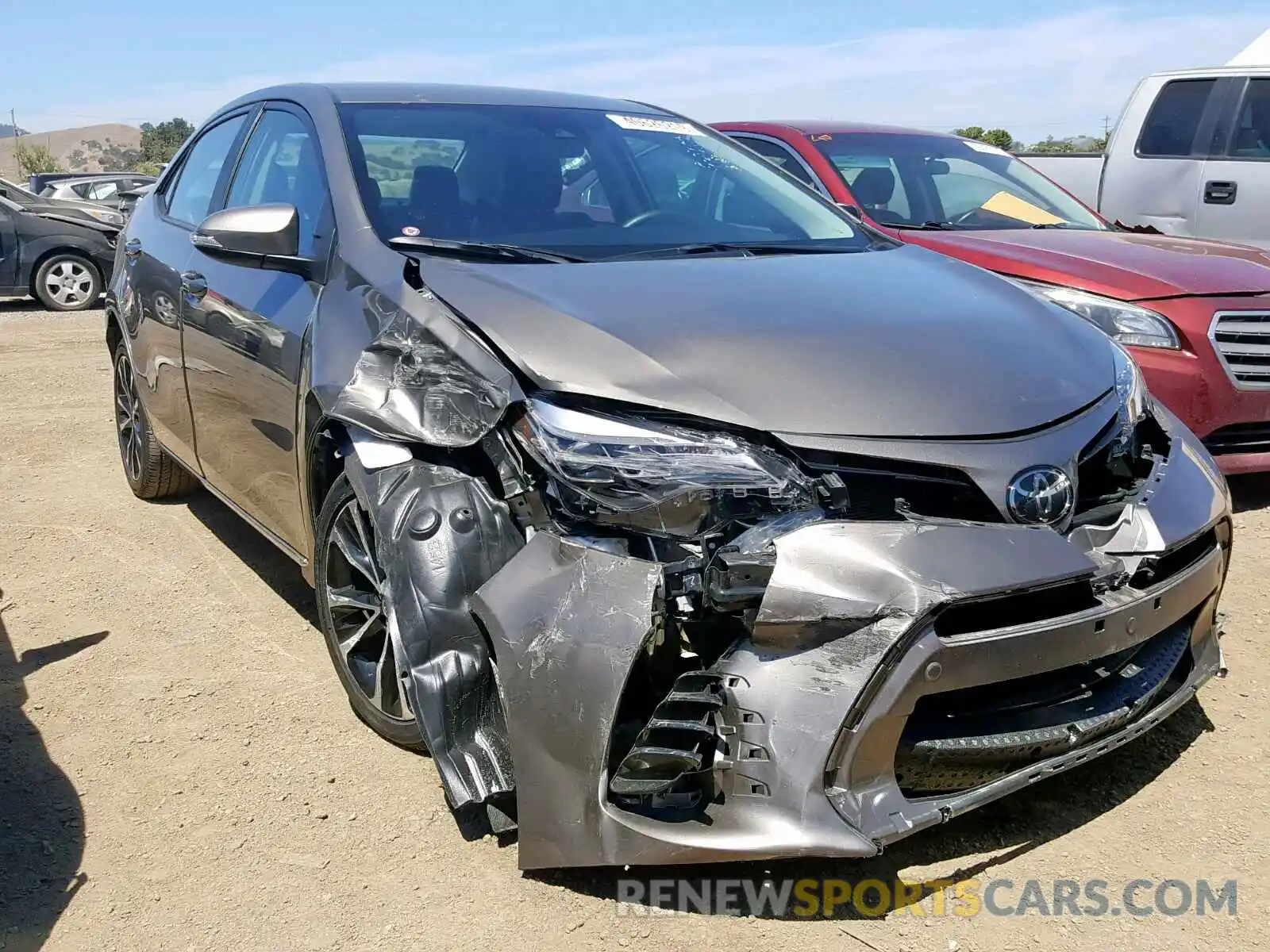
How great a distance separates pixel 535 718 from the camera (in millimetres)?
2266

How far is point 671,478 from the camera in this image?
7.55 ft

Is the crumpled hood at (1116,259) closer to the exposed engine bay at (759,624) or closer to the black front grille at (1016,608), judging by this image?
the exposed engine bay at (759,624)

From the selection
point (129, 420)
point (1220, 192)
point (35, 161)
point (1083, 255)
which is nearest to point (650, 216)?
point (1083, 255)

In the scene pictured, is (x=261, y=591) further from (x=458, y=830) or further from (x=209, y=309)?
(x=458, y=830)

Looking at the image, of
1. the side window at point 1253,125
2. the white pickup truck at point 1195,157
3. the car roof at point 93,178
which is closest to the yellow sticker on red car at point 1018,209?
the white pickup truck at point 1195,157

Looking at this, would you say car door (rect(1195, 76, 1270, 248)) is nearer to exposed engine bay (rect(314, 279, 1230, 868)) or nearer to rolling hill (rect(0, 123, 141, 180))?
exposed engine bay (rect(314, 279, 1230, 868))

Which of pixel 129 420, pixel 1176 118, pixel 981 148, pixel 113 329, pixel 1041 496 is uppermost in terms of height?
pixel 1176 118

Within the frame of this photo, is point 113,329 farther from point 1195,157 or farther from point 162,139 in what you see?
point 162,139

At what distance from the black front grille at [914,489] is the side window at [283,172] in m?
1.73

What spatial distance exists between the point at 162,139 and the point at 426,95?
86.7 meters

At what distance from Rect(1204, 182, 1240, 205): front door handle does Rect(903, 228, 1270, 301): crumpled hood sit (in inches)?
76.2

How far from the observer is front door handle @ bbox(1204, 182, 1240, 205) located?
24.2 ft

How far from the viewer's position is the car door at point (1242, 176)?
7.30 meters

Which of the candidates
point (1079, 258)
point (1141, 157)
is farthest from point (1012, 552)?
point (1141, 157)
